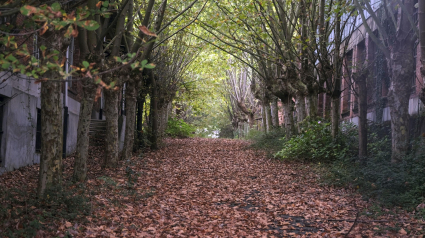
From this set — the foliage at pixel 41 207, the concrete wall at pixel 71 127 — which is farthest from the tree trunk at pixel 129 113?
the foliage at pixel 41 207

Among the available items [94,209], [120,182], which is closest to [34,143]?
[120,182]

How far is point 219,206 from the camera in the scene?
8.22m

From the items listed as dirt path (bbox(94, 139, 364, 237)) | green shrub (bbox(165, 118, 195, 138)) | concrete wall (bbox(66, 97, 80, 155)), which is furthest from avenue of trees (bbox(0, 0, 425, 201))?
green shrub (bbox(165, 118, 195, 138))

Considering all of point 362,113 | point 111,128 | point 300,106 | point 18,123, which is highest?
point 300,106

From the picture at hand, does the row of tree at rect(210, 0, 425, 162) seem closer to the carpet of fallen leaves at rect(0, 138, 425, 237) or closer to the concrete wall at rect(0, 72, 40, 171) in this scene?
the carpet of fallen leaves at rect(0, 138, 425, 237)

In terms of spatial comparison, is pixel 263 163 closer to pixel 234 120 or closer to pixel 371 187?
pixel 371 187

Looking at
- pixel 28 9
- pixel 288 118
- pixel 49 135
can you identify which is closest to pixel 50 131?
pixel 49 135

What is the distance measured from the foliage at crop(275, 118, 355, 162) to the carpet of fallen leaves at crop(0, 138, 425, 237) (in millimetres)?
1005

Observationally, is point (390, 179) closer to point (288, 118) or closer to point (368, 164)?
point (368, 164)

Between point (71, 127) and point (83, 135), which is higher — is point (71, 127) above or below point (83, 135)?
above

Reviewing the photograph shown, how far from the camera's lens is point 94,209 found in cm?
679

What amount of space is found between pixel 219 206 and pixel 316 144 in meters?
6.36

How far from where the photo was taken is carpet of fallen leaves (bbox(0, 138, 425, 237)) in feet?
20.0

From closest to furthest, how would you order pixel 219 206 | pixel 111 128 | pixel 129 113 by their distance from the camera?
pixel 219 206 < pixel 111 128 < pixel 129 113
